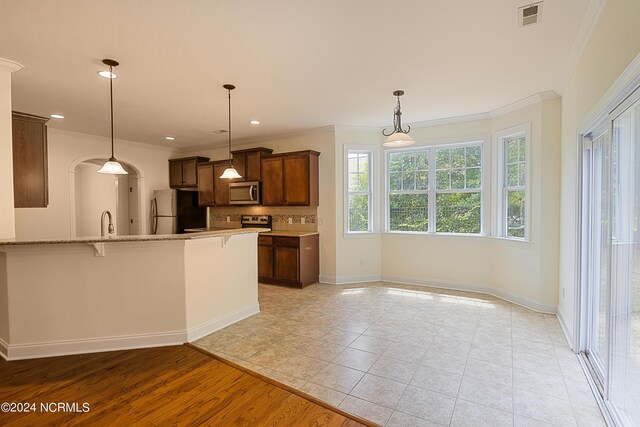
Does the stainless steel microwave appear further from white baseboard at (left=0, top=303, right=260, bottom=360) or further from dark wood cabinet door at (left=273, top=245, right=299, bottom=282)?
white baseboard at (left=0, top=303, right=260, bottom=360)

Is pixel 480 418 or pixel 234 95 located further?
pixel 234 95

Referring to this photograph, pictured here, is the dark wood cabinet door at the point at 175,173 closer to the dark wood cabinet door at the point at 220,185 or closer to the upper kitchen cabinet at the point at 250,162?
the dark wood cabinet door at the point at 220,185

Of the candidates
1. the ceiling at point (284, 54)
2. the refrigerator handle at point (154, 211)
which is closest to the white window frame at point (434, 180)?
the ceiling at point (284, 54)

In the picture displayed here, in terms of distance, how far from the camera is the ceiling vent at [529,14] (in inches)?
83.8

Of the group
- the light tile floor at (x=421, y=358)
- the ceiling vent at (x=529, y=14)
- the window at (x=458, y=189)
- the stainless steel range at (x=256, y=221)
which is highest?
the ceiling vent at (x=529, y=14)

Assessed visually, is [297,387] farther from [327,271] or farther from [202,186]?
[202,186]

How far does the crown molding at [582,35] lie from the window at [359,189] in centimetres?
285

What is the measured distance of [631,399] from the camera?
1697 millimetres

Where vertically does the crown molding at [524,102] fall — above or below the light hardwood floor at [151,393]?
above

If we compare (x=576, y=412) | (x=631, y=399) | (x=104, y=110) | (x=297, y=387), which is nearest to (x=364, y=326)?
(x=297, y=387)

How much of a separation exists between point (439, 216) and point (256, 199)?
10.6ft

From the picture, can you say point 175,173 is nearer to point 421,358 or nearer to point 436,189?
point 436,189

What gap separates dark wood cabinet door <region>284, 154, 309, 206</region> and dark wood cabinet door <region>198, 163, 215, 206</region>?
189 centimetres

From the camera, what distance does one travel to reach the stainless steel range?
6.02 m
